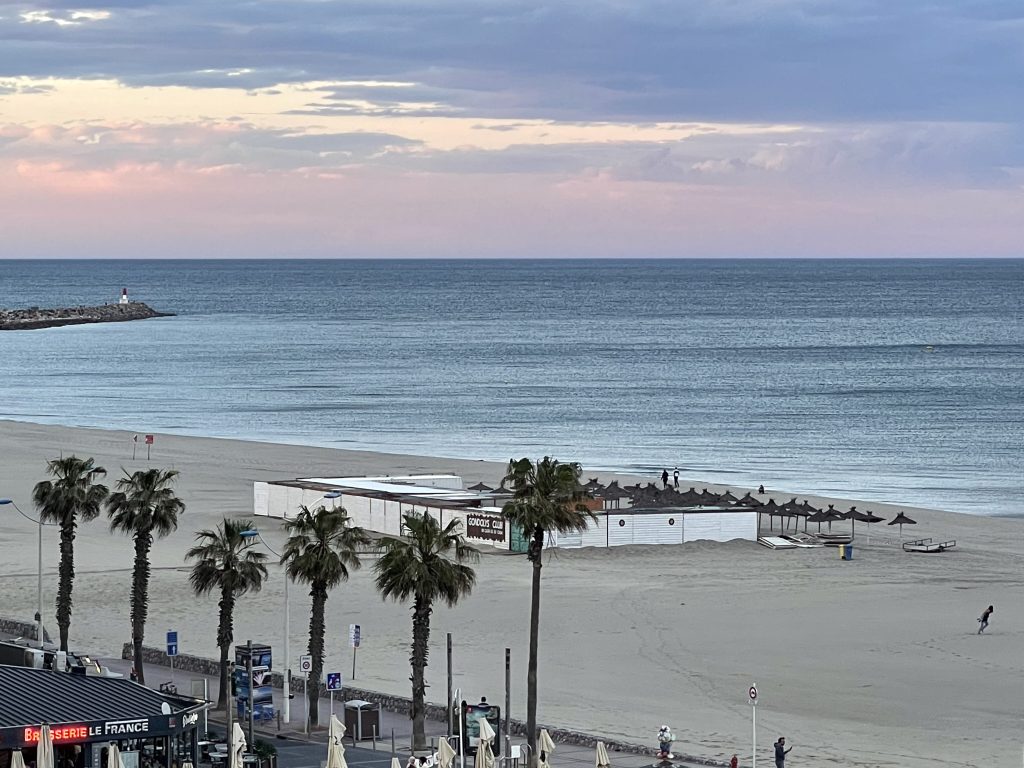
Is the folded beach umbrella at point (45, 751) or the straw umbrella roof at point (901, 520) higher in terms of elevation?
the straw umbrella roof at point (901, 520)

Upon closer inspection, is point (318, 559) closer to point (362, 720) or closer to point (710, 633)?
point (362, 720)

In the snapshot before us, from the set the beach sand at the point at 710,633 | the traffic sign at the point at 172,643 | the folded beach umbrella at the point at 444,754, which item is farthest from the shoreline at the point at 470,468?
the folded beach umbrella at the point at 444,754

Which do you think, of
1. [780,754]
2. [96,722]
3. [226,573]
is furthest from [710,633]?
[96,722]

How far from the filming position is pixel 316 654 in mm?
38094

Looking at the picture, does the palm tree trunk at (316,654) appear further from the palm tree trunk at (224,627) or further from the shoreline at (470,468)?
the shoreline at (470,468)

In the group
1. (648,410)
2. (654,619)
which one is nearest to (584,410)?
(648,410)

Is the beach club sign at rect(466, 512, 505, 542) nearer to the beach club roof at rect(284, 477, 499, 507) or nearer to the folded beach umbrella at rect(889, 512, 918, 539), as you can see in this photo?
the beach club roof at rect(284, 477, 499, 507)

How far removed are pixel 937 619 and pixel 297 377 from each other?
337 feet

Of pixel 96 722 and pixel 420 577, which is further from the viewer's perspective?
pixel 420 577

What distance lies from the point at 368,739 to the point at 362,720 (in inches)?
16.5

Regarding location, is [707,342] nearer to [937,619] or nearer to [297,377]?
[297,377]

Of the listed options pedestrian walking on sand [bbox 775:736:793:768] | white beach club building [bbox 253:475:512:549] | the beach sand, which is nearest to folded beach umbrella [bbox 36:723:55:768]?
pedestrian walking on sand [bbox 775:736:793:768]

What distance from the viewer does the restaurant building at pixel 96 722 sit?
25922mm

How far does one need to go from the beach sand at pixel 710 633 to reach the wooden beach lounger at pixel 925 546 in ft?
2.58
